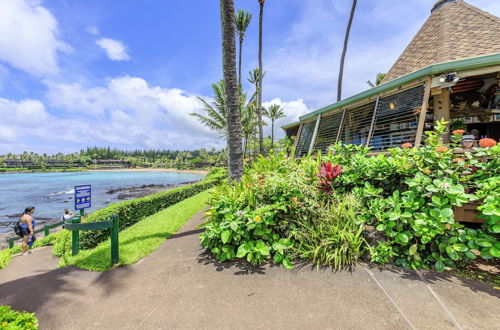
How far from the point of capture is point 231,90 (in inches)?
199

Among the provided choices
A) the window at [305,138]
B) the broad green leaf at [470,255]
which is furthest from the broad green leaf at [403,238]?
the window at [305,138]

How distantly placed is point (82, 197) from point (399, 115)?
36.7ft

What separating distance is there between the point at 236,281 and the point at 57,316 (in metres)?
2.16

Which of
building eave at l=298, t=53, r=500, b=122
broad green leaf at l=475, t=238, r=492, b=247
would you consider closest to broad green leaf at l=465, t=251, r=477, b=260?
broad green leaf at l=475, t=238, r=492, b=247

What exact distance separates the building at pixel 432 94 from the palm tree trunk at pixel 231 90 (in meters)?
2.75

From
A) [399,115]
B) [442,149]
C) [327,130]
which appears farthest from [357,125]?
[442,149]

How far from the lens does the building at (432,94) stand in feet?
14.9

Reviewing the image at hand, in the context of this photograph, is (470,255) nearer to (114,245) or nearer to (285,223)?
(285,223)

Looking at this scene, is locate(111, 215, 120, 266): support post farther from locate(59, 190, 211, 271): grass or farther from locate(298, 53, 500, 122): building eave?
locate(298, 53, 500, 122): building eave

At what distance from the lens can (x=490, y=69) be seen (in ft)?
14.0

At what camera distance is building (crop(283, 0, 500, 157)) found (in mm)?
4551

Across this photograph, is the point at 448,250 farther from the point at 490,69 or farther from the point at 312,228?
the point at 490,69

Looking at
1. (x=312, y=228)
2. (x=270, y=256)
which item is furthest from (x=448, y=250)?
(x=270, y=256)

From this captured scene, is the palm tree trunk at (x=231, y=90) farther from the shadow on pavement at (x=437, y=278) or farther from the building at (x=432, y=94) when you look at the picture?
the shadow on pavement at (x=437, y=278)
